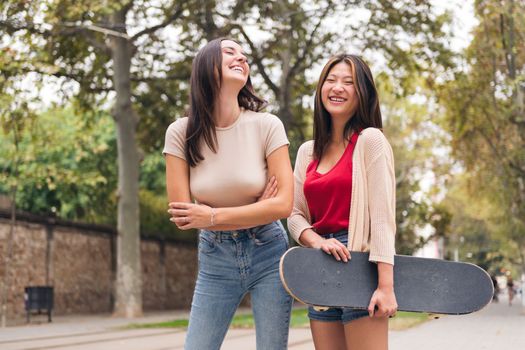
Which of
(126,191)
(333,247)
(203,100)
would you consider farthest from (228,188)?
(126,191)

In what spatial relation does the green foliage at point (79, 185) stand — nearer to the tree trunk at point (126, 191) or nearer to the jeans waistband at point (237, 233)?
the tree trunk at point (126, 191)

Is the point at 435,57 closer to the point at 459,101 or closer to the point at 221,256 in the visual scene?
the point at 459,101

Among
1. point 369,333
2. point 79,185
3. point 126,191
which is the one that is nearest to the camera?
point 369,333

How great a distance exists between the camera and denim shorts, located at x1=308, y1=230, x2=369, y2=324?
349 cm

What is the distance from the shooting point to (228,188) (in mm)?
3488

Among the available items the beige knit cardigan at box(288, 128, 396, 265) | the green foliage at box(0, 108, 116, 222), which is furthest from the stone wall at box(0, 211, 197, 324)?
→ the beige knit cardigan at box(288, 128, 396, 265)

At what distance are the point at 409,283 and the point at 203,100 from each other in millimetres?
1134

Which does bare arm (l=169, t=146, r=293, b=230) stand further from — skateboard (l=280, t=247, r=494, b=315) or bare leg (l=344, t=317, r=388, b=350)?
bare leg (l=344, t=317, r=388, b=350)

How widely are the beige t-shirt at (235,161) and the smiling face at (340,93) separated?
285mm

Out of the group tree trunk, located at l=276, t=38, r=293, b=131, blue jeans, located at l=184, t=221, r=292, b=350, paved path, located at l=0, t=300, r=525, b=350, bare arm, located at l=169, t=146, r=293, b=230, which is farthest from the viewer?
tree trunk, located at l=276, t=38, r=293, b=131

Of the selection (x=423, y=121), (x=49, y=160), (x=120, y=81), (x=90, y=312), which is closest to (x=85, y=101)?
(x=120, y=81)

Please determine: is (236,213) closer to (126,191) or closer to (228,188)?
(228,188)

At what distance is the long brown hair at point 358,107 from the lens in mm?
3674

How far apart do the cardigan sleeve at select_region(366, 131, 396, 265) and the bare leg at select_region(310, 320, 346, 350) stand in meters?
0.44
